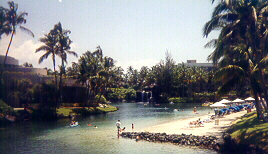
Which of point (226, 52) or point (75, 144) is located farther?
point (226, 52)

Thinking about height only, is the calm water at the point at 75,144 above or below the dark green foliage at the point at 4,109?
below

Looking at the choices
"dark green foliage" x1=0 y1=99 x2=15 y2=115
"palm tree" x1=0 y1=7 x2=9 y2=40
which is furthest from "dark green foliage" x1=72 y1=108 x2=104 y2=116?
"palm tree" x1=0 y1=7 x2=9 y2=40

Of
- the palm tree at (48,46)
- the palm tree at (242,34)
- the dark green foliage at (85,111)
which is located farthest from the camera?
the dark green foliage at (85,111)

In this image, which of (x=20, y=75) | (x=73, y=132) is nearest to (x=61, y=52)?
(x=20, y=75)

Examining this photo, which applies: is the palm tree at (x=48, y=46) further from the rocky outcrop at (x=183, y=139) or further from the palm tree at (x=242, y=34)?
Result: the palm tree at (x=242, y=34)

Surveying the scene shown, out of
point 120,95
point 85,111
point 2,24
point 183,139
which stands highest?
point 2,24

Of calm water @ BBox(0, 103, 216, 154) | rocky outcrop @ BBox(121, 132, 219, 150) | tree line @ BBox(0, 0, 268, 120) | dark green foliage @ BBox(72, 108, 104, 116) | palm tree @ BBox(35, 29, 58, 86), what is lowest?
calm water @ BBox(0, 103, 216, 154)

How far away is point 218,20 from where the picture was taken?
2600cm

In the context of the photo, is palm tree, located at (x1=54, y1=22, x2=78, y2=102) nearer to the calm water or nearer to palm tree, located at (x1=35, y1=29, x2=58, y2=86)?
palm tree, located at (x1=35, y1=29, x2=58, y2=86)

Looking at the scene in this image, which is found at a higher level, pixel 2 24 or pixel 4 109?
pixel 2 24

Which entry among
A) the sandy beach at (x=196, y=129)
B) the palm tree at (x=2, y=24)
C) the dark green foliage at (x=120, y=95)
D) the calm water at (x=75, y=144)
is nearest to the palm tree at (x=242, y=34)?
the sandy beach at (x=196, y=129)

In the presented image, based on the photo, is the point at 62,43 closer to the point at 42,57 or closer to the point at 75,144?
the point at 42,57

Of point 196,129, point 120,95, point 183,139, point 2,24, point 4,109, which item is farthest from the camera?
point 120,95

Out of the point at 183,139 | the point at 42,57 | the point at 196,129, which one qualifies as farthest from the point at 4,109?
the point at 183,139
